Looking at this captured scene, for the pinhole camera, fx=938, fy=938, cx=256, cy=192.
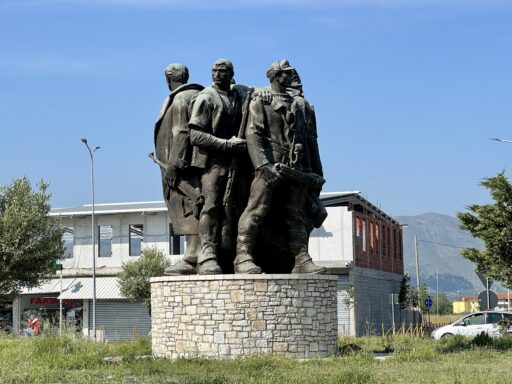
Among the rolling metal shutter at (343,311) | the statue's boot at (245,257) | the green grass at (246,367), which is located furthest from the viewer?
the rolling metal shutter at (343,311)

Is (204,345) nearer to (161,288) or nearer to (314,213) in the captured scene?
(161,288)

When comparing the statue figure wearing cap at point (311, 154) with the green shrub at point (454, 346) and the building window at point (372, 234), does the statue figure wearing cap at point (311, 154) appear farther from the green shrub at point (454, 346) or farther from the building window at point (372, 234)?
the building window at point (372, 234)

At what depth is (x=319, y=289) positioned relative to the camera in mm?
19750

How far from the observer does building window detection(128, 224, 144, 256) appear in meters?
58.8

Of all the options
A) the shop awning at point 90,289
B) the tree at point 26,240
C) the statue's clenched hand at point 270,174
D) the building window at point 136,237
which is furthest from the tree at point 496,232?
the building window at point 136,237

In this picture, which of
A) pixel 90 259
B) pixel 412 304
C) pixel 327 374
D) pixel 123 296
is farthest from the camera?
pixel 412 304

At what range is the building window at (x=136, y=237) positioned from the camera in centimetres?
5881

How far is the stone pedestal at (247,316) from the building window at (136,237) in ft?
129

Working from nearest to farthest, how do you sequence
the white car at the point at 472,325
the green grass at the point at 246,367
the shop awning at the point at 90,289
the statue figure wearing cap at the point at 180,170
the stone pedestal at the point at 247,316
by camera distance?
the green grass at the point at 246,367, the stone pedestal at the point at 247,316, the statue figure wearing cap at the point at 180,170, the white car at the point at 472,325, the shop awning at the point at 90,289

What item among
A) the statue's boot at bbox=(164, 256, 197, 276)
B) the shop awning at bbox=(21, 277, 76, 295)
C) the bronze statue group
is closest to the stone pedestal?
the bronze statue group

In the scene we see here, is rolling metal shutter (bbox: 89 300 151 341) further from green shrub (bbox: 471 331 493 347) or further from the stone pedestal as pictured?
the stone pedestal

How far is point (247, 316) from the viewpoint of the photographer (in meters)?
19.0

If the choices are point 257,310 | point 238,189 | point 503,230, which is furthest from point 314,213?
point 503,230

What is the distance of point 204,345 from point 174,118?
5191 millimetres
